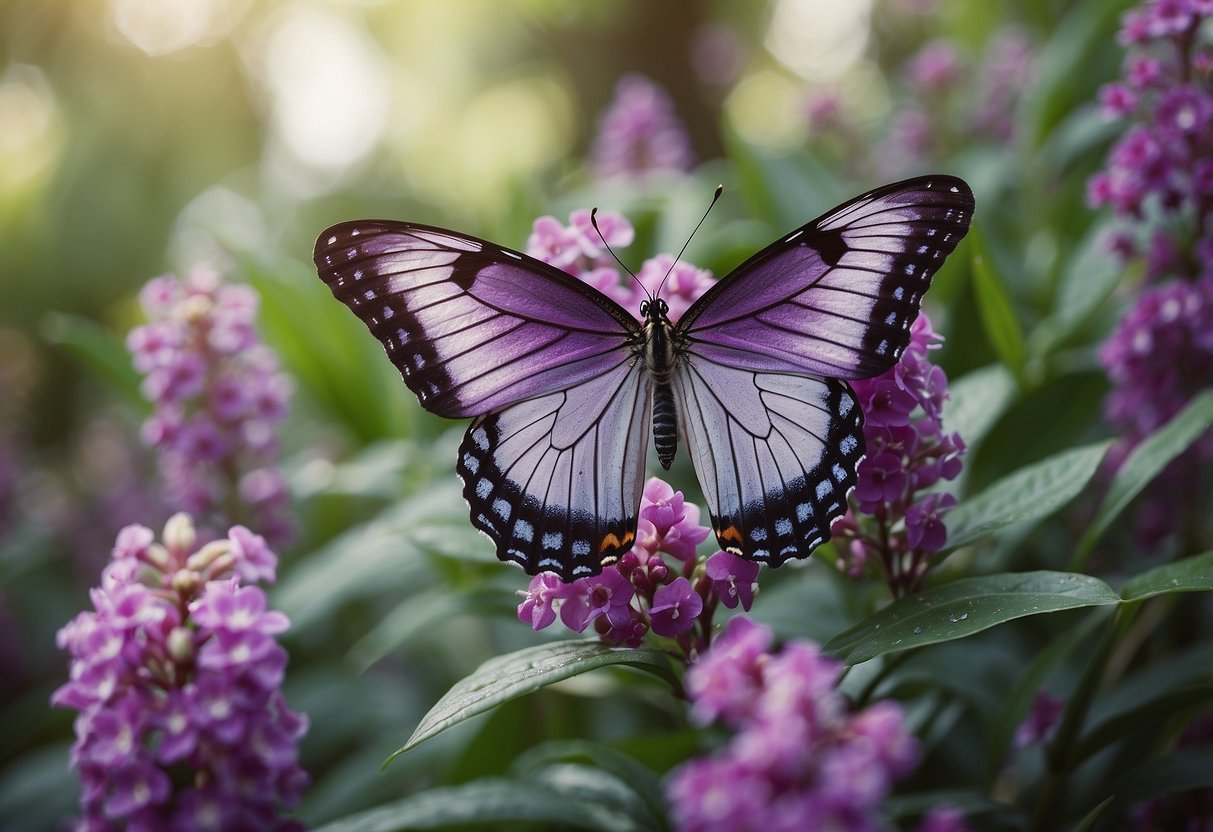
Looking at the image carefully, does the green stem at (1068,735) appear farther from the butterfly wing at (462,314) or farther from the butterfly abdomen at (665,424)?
the butterfly wing at (462,314)

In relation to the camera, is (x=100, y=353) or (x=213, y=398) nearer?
(x=213, y=398)

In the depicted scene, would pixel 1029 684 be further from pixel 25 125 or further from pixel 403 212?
pixel 25 125

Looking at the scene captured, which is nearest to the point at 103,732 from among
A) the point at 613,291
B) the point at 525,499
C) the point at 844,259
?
the point at 525,499

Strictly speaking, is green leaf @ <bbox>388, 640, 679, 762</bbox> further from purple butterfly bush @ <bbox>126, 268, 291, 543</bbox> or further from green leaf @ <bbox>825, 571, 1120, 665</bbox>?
purple butterfly bush @ <bbox>126, 268, 291, 543</bbox>

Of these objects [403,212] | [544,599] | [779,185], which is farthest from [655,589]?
[403,212]

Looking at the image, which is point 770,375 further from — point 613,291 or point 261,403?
point 261,403

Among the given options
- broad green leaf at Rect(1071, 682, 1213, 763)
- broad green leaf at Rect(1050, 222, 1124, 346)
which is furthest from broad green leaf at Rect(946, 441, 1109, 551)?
broad green leaf at Rect(1050, 222, 1124, 346)

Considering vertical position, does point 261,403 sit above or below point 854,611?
above
